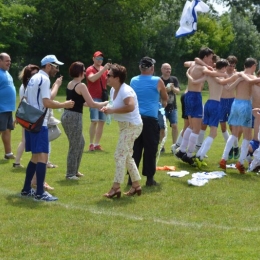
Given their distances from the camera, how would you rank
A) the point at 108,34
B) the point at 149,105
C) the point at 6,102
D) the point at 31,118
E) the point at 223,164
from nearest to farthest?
1. the point at 31,118
2. the point at 149,105
3. the point at 223,164
4. the point at 6,102
5. the point at 108,34

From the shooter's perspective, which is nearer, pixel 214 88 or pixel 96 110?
pixel 214 88

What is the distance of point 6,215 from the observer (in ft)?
25.8

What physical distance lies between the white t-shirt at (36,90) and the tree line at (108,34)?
33.8m

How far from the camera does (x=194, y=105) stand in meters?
11.5

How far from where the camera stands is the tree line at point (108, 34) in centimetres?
4506

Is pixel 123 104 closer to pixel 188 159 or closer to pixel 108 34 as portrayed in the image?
pixel 188 159

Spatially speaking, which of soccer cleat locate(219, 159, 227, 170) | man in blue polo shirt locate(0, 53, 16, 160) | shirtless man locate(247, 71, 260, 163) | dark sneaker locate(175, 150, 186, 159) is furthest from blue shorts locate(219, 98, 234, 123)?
man in blue polo shirt locate(0, 53, 16, 160)

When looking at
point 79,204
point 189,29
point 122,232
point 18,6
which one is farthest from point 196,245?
point 18,6

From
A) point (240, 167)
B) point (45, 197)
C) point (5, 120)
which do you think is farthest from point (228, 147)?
point (5, 120)

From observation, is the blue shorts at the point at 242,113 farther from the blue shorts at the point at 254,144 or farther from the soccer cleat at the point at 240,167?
the blue shorts at the point at 254,144

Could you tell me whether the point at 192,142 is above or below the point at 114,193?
above

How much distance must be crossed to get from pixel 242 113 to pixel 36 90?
3.93 meters

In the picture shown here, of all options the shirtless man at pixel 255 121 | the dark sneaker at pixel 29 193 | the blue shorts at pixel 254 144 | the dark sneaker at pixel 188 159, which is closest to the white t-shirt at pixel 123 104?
the dark sneaker at pixel 29 193

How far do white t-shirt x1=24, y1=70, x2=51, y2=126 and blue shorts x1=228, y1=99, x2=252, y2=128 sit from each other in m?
3.74
